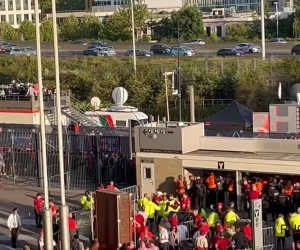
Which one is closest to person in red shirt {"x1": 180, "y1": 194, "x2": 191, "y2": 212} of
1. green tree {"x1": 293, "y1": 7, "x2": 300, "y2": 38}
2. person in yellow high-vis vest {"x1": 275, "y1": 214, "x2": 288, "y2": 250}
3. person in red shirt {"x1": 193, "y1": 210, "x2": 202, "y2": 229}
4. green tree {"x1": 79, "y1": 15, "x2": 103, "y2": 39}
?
person in red shirt {"x1": 193, "y1": 210, "x2": 202, "y2": 229}

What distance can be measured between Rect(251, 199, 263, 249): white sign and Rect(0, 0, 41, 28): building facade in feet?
347

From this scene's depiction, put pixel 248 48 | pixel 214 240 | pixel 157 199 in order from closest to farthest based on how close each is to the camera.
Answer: pixel 214 240, pixel 157 199, pixel 248 48

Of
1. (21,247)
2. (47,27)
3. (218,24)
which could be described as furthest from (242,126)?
(218,24)

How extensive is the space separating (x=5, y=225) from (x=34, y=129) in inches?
292

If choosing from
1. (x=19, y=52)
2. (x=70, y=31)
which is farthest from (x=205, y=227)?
(x=70, y=31)

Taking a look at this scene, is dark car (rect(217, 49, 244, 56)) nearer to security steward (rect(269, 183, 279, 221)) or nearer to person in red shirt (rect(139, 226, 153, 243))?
security steward (rect(269, 183, 279, 221))

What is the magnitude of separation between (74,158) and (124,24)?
60730mm

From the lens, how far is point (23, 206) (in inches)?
1151

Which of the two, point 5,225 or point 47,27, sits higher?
point 47,27

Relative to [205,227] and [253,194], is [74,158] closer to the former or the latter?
[253,194]

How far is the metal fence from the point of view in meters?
31.1

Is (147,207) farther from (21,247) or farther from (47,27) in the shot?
(47,27)

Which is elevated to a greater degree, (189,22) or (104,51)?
(189,22)

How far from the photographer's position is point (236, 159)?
2664 cm
